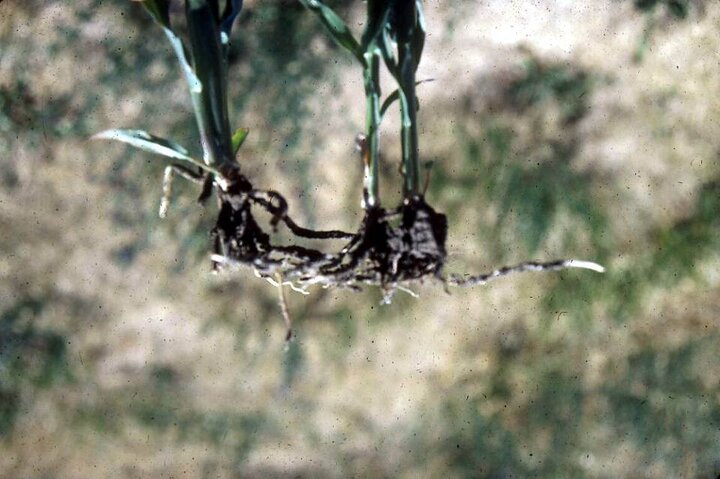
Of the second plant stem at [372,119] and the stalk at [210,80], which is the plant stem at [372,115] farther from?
the stalk at [210,80]

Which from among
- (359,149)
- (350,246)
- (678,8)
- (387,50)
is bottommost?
(350,246)

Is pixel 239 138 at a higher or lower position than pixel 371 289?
higher

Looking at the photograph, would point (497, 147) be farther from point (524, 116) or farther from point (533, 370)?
point (533, 370)

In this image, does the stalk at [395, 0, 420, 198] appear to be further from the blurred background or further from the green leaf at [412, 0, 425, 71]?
the blurred background

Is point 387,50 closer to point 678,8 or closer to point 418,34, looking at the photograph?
point 418,34

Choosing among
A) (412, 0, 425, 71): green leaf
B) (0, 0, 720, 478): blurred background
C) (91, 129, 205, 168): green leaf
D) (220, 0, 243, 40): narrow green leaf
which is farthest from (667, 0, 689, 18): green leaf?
(91, 129, 205, 168): green leaf

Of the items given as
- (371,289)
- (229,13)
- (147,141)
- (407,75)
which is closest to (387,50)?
(407,75)
